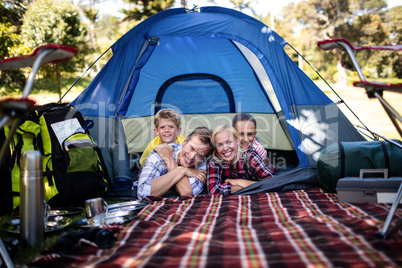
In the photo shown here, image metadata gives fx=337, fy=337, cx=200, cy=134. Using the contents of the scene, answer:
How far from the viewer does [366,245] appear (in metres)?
1.37

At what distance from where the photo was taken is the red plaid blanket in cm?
128

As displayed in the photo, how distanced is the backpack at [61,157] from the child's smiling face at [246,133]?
3.98 ft

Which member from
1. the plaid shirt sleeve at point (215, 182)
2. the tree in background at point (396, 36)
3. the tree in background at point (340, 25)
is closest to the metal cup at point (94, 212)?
the plaid shirt sleeve at point (215, 182)

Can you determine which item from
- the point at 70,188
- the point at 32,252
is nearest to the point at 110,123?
the point at 70,188

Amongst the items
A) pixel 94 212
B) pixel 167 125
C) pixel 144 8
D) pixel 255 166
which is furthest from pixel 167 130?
pixel 144 8

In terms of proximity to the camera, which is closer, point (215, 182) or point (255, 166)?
point (215, 182)

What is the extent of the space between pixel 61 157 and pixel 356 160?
205 centimetres

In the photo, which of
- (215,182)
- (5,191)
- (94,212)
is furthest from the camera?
(215,182)

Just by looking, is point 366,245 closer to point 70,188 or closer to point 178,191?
point 178,191

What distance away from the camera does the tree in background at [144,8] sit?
12.9m

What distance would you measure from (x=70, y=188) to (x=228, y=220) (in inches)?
46.5

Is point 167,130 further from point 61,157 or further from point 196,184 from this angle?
point 61,157

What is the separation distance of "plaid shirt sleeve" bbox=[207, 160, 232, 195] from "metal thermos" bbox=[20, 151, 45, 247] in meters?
1.21

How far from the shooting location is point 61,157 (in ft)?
7.89
